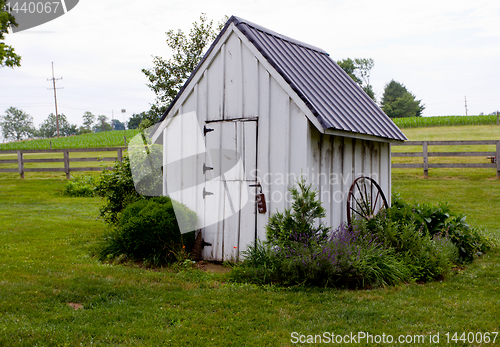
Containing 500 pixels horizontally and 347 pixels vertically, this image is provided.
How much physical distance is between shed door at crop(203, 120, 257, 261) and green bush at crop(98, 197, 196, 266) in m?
0.46

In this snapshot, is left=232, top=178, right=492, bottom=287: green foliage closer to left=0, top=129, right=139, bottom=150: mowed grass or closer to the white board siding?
the white board siding

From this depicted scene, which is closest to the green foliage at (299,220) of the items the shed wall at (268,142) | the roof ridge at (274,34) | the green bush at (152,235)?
the shed wall at (268,142)

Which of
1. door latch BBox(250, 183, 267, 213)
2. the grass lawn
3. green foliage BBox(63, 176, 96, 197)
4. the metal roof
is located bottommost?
the grass lawn

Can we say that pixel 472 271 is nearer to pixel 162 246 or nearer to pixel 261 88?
pixel 261 88

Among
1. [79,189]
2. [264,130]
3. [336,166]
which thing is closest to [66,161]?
[79,189]

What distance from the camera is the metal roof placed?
653cm

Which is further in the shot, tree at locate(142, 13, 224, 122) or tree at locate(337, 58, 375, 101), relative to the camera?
tree at locate(337, 58, 375, 101)

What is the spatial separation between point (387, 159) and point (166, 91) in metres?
9.84

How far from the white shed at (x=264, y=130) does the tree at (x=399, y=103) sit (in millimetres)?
64657

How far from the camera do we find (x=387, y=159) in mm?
8805

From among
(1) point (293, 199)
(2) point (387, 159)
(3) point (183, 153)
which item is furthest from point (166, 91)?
(1) point (293, 199)

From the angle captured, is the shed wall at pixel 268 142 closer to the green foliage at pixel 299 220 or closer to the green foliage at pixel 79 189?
the green foliage at pixel 299 220

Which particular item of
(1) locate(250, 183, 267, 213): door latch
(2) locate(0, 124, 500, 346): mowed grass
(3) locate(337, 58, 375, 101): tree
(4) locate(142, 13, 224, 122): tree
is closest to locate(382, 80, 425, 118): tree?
(3) locate(337, 58, 375, 101): tree

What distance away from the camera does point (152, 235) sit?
696 centimetres
